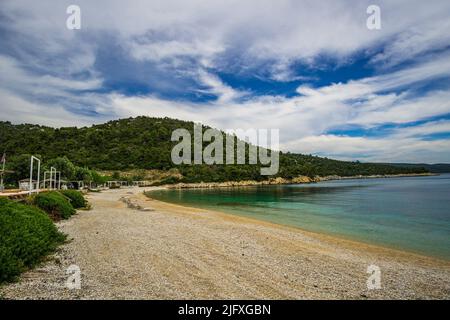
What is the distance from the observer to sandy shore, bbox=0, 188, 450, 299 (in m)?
6.07

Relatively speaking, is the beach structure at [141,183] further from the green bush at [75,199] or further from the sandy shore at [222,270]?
the sandy shore at [222,270]

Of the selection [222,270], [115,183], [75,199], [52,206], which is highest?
[52,206]

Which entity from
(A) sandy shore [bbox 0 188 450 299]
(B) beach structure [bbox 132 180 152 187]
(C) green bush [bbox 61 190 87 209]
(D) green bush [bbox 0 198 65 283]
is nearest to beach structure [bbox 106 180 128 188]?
(B) beach structure [bbox 132 180 152 187]

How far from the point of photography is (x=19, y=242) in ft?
23.1

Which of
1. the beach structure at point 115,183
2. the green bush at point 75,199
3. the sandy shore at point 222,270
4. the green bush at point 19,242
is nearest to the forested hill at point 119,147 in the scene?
the beach structure at point 115,183

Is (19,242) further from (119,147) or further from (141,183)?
(119,147)

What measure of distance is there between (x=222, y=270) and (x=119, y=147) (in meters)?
97.5

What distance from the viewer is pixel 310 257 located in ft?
31.5

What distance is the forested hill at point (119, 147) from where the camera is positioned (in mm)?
81562

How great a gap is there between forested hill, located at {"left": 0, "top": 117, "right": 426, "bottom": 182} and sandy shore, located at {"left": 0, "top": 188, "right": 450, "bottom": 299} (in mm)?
74178

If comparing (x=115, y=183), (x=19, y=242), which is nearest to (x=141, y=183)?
(x=115, y=183)

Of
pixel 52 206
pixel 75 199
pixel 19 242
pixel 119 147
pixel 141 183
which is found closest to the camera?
pixel 19 242
